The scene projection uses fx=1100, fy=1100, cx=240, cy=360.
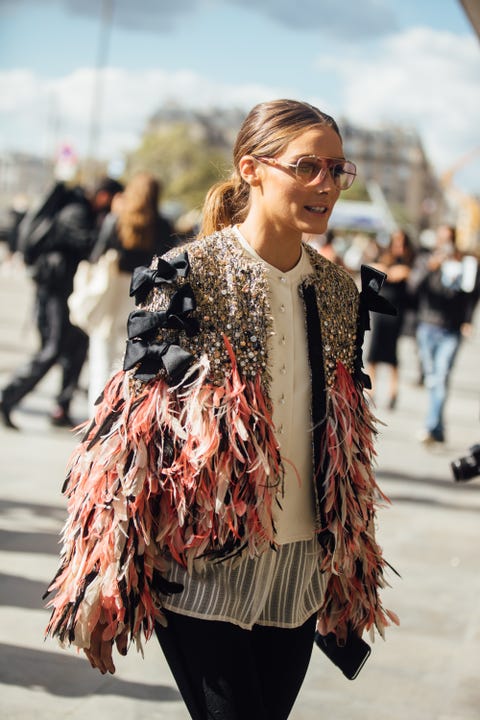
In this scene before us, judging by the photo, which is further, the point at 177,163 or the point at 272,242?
the point at 177,163

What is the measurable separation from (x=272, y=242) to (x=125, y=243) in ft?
15.4

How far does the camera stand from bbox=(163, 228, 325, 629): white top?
2.28 m

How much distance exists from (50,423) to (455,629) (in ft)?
14.6

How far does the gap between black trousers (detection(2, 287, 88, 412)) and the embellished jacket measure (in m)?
5.65

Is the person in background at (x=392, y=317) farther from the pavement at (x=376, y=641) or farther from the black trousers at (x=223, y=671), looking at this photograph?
the black trousers at (x=223, y=671)

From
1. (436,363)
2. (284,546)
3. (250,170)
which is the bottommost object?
(436,363)

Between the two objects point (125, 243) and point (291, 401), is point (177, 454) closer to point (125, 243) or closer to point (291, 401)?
point (291, 401)

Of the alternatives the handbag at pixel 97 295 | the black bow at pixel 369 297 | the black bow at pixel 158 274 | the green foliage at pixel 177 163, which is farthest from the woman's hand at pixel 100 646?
the green foliage at pixel 177 163

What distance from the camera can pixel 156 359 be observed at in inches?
89.3

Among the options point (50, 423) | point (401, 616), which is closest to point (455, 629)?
point (401, 616)

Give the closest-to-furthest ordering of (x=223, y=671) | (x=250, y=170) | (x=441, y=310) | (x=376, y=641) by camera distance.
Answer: (x=223, y=671)
(x=250, y=170)
(x=376, y=641)
(x=441, y=310)

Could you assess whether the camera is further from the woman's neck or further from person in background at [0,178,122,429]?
person in background at [0,178,122,429]

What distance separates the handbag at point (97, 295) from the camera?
7.17 m

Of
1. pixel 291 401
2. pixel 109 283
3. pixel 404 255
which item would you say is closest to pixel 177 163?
pixel 404 255
